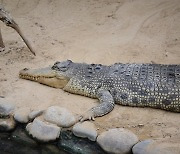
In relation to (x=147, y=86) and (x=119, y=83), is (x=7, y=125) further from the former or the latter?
(x=147, y=86)

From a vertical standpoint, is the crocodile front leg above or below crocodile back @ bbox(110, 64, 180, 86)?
below

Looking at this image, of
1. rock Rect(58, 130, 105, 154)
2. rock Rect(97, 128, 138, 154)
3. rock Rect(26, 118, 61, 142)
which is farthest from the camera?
rock Rect(26, 118, 61, 142)

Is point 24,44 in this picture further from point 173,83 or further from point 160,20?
point 173,83

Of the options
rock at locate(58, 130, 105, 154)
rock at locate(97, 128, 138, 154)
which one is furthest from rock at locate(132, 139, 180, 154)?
rock at locate(58, 130, 105, 154)

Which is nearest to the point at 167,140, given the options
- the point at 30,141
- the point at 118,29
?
the point at 30,141

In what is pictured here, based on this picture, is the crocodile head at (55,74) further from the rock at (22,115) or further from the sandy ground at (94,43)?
the rock at (22,115)

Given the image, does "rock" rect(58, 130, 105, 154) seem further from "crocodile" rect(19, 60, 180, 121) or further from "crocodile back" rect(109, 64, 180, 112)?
"crocodile back" rect(109, 64, 180, 112)

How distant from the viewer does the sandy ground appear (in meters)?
4.61

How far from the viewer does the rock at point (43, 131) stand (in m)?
4.34

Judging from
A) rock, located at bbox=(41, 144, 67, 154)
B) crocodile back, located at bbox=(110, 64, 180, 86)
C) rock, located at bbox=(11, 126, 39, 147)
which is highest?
crocodile back, located at bbox=(110, 64, 180, 86)

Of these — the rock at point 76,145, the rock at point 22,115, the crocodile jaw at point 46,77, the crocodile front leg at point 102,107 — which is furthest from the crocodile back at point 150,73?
the rock at point 22,115

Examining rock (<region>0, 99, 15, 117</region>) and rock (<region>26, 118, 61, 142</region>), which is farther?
rock (<region>0, 99, 15, 117</region>)

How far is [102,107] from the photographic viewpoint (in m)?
4.68

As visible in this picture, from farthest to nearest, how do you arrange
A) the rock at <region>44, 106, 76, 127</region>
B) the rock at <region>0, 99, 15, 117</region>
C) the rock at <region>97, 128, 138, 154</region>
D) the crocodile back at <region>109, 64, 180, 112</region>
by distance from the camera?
1. the rock at <region>0, 99, 15, 117</region>
2. the crocodile back at <region>109, 64, 180, 112</region>
3. the rock at <region>44, 106, 76, 127</region>
4. the rock at <region>97, 128, 138, 154</region>
